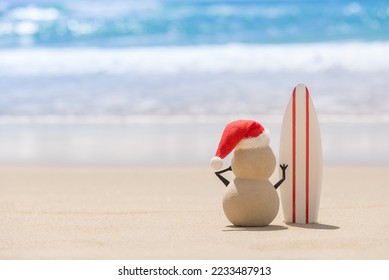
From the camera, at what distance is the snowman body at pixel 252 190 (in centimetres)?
486

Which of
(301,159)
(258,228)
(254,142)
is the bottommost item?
(258,228)

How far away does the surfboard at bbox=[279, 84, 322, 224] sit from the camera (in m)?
5.09

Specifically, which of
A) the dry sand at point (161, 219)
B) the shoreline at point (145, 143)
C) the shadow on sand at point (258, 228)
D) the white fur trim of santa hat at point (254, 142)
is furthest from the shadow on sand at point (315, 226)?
the shoreline at point (145, 143)

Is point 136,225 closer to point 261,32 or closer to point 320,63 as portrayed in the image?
point 320,63

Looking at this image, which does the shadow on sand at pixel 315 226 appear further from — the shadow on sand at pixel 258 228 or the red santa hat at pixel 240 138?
the red santa hat at pixel 240 138

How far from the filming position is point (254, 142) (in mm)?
4879

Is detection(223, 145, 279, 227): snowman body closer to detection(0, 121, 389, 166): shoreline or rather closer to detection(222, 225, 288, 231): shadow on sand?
detection(222, 225, 288, 231): shadow on sand

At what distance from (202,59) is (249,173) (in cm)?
1171

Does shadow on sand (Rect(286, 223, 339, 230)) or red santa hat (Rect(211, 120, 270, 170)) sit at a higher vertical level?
red santa hat (Rect(211, 120, 270, 170))

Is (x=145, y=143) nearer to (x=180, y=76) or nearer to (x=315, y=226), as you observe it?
(x=315, y=226)

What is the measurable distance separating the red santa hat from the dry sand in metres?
0.45

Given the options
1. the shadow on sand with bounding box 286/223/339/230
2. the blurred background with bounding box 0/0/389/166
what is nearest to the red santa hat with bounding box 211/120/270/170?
the shadow on sand with bounding box 286/223/339/230

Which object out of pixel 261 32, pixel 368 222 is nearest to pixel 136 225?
pixel 368 222

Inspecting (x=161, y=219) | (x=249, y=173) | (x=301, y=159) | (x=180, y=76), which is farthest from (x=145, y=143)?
(x=180, y=76)
